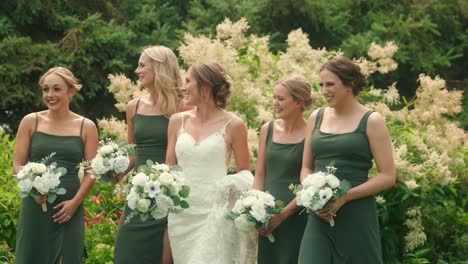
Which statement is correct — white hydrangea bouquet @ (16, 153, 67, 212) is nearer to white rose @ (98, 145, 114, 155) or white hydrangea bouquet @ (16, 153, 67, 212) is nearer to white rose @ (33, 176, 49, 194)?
white rose @ (33, 176, 49, 194)

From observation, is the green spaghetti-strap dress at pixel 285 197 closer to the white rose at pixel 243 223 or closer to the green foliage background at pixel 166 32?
the white rose at pixel 243 223

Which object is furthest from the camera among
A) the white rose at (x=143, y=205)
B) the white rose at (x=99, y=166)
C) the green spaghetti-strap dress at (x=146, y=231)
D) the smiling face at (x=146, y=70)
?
the smiling face at (x=146, y=70)

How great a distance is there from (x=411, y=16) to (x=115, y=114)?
4.74m

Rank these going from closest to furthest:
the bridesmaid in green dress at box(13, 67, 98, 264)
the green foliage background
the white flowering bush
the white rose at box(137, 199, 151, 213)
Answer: the white rose at box(137, 199, 151, 213)
the bridesmaid in green dress at box(13, 67, 98, 264)
the white flowering bush
the green foliage background

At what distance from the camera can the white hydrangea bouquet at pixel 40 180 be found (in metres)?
7.17

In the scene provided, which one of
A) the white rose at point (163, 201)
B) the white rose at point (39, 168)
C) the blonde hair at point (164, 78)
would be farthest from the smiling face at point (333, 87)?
the white rose at point (39, 168)

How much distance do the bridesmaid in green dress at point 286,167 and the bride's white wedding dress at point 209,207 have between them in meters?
0.18

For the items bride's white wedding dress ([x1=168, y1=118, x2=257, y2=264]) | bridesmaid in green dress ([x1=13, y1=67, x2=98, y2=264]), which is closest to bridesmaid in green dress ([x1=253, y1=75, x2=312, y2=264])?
bride's white wedding dress ([x1=168, y1=118, x2=257, y2=264])

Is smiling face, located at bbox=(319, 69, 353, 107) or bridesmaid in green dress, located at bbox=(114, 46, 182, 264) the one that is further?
bridesmaid in green dress, located at bbox=(114, 46, 182, 264)

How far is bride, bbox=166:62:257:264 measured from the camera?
23.2ft

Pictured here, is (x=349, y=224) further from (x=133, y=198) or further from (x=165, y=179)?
(x=133, y=198)

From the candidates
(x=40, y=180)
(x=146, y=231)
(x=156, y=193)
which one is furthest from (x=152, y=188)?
(x=40, y=180)

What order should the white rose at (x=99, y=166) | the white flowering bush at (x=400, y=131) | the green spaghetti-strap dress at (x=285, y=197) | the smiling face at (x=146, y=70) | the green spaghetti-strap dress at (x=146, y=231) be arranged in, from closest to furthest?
1. the green spaghetti-strap dress at (x=285, y=197)
2. the white rose at (x=99, y=166)
3. the green spaghetti-strap dress at (x=146, y=231)
4. the smiling face at (x=146, y=70)
5. the white flowering bush at (x=400, y=131)

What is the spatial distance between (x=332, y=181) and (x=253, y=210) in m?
0.75
